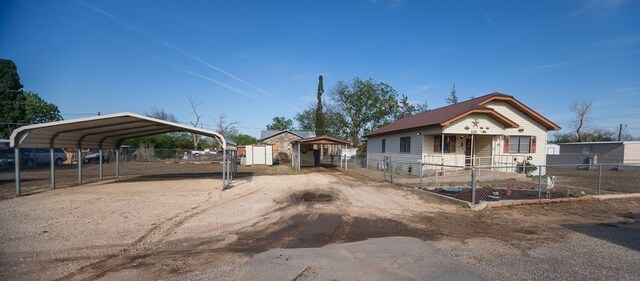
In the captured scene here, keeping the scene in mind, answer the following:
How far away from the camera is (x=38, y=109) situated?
45.2 meters

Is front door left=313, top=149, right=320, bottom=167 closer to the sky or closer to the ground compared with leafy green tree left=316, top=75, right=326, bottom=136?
closer to the ground

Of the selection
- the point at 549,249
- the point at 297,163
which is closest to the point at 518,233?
the point at 549,249

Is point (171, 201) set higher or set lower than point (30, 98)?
lower

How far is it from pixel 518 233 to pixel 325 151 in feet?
108

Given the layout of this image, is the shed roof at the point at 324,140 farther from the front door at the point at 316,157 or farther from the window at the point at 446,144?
the window at the point at 446,144

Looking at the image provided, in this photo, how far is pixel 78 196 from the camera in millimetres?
10469

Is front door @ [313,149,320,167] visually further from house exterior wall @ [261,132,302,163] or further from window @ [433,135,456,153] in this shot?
window @ [433,135,456,153]

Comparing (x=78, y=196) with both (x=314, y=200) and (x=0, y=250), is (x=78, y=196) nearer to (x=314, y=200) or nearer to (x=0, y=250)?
(x=0, y=250)

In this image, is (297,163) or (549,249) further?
(297,163)

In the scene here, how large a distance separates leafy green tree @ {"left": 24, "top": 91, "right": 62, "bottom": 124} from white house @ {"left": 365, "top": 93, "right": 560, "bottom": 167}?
52794 millimetres

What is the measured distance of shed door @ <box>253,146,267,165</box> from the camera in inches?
1231

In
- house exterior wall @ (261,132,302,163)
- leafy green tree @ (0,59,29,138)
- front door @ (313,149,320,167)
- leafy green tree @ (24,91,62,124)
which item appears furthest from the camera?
leafy green tree @ (24,91,62,124)

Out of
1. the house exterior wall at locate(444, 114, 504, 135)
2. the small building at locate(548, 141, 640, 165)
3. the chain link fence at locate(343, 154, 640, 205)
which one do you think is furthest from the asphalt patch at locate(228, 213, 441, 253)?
the small building at locate(548, 141, 640, 165)

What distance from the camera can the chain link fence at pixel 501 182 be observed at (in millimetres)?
10703
